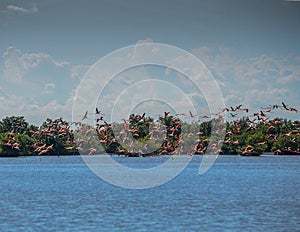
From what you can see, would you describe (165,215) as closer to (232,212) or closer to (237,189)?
(232,212)

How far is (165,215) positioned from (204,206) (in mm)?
1444

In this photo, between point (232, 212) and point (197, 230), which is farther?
point (232, 212)

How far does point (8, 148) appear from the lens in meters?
46.1

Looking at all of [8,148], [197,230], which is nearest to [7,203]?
[197,230]

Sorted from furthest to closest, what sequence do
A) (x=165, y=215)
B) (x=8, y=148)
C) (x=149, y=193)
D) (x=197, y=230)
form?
(x=8, y=148), (x=149, y=193), (x=165, y=215), (x=197, y=230)

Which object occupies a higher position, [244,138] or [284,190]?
[244,138]

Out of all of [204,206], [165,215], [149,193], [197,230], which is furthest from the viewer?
[149,193]

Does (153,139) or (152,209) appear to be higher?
(153,139)

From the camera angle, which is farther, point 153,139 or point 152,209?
point 153,139

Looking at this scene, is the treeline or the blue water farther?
the treeline

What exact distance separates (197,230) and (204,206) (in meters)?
2.76

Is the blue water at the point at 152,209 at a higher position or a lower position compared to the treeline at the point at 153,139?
lower

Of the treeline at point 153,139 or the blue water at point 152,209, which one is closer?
the blue water at point 152,209

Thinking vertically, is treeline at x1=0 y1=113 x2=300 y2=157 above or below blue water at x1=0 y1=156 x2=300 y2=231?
above
